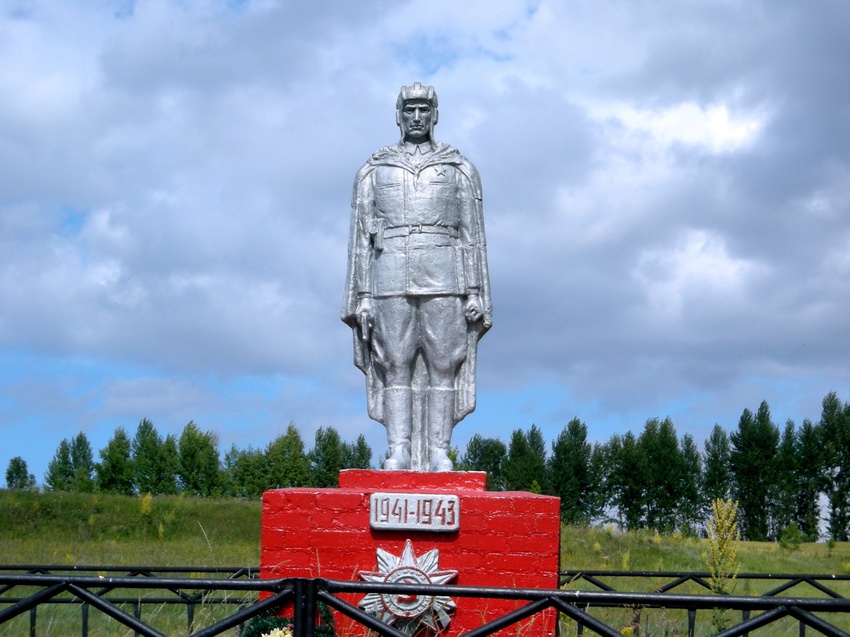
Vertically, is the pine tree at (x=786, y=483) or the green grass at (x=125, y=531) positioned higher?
the pine tree at (x=786, y=483)

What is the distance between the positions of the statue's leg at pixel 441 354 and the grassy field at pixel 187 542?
6.82 m

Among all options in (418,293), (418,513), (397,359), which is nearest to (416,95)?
(418,293)

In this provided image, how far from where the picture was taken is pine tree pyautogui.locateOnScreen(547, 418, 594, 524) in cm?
3928

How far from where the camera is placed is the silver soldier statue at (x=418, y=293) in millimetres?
8062

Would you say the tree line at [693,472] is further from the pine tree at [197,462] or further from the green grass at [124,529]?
the green grass at [124,529]

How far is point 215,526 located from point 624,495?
22590mm

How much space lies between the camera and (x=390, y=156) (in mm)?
8398

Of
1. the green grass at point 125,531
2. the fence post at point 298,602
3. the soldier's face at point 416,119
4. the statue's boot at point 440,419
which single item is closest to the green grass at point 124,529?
the green grass at point 125,531

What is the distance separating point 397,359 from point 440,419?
606mm

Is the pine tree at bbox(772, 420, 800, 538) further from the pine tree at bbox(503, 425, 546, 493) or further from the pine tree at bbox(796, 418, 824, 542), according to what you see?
the pine tree at bbox(503, 425, 546, 493)

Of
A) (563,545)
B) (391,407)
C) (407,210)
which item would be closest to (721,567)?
(391,407)

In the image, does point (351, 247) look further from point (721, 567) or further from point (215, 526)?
point (215, 526)

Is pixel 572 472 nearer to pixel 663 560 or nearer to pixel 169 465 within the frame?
pixel 169 465

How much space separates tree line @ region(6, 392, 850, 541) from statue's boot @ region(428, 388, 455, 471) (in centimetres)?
2840
